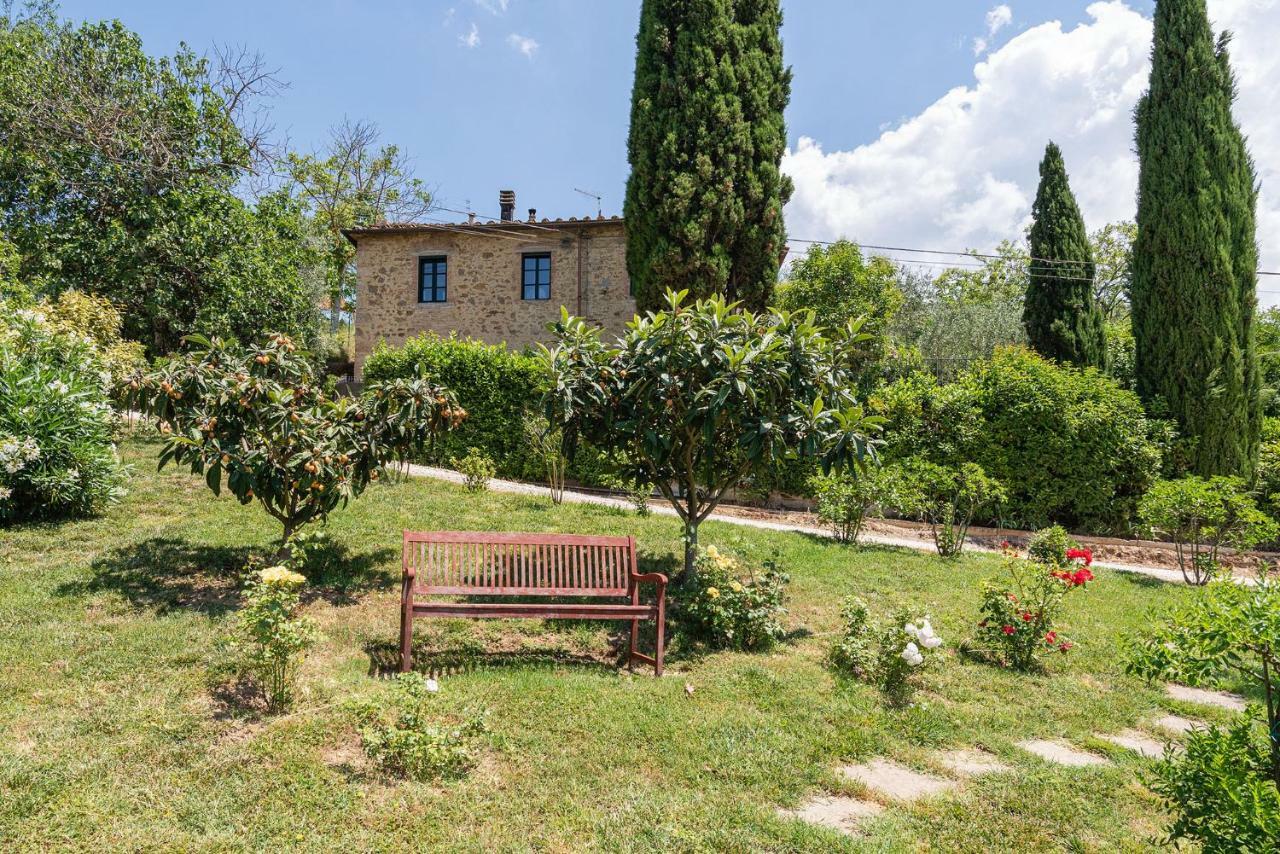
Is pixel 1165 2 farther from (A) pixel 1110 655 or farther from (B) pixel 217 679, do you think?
(B) pixel 217 679

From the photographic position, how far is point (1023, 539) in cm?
1155

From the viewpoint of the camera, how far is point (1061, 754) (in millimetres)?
4223

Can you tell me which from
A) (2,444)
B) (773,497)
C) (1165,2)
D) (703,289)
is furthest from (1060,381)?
(2,444)

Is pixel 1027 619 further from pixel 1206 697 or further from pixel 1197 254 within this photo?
pixel 1197 254

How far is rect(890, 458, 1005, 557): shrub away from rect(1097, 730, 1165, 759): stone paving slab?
508 cm

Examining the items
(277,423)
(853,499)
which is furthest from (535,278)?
(277,423)

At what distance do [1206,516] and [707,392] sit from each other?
26.4 ft

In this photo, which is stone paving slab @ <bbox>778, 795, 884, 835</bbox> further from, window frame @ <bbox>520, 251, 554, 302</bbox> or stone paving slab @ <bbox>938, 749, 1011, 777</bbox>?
window frame @ <bbox>520, 251, 554, 302</bbox>

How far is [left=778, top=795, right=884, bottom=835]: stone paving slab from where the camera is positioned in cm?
332

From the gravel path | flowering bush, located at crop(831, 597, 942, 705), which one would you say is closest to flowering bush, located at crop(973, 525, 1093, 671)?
flowering bush, located at crop(831, 597, 942, 705)

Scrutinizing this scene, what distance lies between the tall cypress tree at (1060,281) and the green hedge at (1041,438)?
5380 mm

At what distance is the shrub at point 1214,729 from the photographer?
8.01 ft

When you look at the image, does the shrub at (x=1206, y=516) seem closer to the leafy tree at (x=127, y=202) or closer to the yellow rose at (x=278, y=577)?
the yellow rose at (x=278, y=577)

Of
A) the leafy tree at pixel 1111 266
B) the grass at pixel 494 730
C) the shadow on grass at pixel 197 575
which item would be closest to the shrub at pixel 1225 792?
the grass at pixel 494 730
